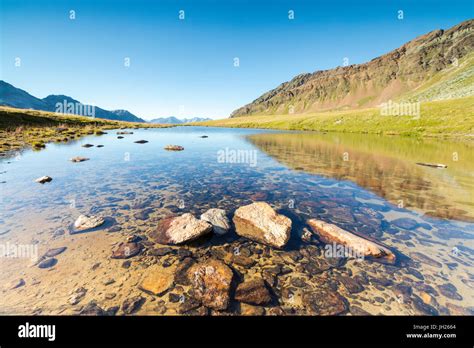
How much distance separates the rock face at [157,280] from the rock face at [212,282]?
2.19 feet

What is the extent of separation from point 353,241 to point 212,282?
5.86 metres

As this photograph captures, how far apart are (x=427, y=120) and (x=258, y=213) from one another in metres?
78.7

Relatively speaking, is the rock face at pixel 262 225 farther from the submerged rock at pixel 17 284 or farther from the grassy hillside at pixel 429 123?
the grassy hillside at pixel 429 123

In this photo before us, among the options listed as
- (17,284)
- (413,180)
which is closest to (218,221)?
Result: (17,284)

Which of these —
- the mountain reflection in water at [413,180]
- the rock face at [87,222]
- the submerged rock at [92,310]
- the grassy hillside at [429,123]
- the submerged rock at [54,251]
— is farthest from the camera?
the grassy hillside at [429,123]

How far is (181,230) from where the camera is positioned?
29.4ft

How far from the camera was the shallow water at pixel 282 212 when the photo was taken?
600 centimetres

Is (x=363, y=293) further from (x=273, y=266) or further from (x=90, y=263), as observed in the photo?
(x=90, y=263)

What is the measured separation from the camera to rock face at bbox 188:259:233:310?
5.76 m

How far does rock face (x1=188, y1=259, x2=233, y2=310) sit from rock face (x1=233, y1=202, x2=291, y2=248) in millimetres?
2454

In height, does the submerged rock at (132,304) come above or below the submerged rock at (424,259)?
below
